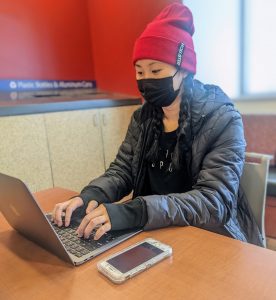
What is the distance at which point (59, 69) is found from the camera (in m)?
2.86

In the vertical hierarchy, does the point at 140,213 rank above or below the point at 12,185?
below

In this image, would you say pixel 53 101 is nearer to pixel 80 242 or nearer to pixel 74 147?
pixel 74 147

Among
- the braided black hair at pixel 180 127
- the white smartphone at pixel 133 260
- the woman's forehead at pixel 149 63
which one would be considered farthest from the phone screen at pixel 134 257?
the woman's forehead at pixel 149 63

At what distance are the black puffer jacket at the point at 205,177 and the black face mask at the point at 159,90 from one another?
9 centimetres

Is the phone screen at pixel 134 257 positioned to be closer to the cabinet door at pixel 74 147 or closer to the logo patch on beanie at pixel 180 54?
the logo patch on beanie at pixel 180 54

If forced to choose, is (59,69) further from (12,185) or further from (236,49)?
(12,185)

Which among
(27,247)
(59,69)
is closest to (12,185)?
(27,247)

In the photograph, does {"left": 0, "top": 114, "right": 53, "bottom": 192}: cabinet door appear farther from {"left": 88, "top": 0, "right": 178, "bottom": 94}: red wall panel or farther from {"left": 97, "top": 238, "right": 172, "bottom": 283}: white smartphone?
{"left": 97, "top": 238, "right": 172, "bottom": 283}: white smartphone

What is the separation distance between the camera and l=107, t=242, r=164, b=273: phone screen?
622 mm

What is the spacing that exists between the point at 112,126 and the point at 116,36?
3.09ft

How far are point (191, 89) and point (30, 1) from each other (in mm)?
2035

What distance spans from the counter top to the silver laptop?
139cm

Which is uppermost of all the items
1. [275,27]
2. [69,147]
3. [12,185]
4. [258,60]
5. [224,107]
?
[275,27]

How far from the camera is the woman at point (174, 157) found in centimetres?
82
